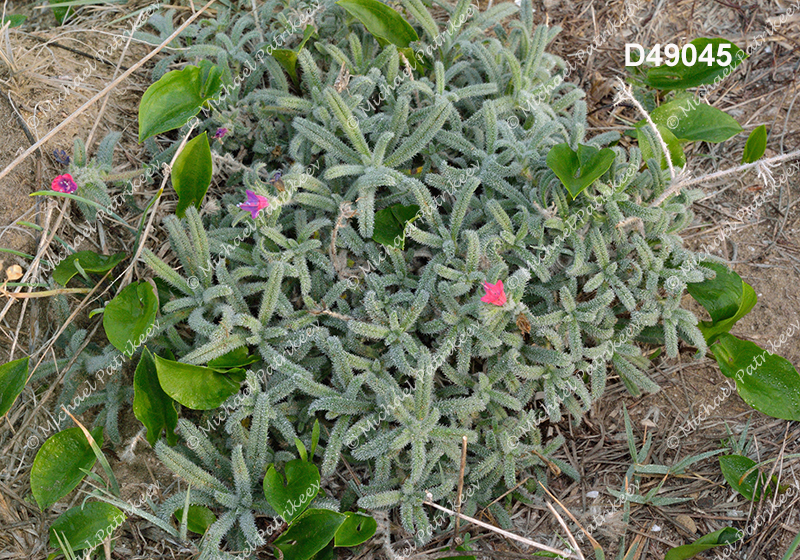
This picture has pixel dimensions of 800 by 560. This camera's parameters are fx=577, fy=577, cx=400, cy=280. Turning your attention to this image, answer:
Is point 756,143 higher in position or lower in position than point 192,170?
lower

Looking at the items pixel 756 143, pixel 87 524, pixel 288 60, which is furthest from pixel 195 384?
pixel 756 143

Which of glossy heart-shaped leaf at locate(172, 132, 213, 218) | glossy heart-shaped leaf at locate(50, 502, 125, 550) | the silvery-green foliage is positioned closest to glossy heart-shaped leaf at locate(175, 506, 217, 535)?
the silvery-green foliage

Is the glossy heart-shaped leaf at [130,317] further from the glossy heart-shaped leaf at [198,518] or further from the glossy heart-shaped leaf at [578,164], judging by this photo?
the glossy heart-shaped leaf at [578,164]

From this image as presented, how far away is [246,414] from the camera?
207cm

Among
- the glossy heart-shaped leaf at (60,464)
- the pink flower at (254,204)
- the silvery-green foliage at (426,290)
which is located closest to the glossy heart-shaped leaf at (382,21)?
the silvery-green foliage at (426,290)

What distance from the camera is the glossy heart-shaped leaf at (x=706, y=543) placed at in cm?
196

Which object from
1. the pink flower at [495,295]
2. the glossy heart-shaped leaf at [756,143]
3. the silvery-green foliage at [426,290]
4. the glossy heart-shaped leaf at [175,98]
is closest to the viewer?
the pink flower at [495,295]

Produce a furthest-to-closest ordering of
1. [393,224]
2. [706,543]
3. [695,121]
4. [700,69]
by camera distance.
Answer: [700,69], [695,121], [393,224], [706,543]

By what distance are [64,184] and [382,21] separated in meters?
1.48

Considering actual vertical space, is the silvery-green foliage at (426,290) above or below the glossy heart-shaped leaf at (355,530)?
above

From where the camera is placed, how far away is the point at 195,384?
1988 millimetres

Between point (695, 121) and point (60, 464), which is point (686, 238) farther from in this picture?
point (60, 464)

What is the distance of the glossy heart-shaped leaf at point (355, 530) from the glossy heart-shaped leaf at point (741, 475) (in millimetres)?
1302

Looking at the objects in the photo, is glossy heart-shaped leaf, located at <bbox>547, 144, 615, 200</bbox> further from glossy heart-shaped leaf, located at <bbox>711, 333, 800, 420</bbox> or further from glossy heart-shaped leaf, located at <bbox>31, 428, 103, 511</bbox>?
glossy heart-shaped leaf, located at <bbox>31, 428, 103, 511</bbox>
